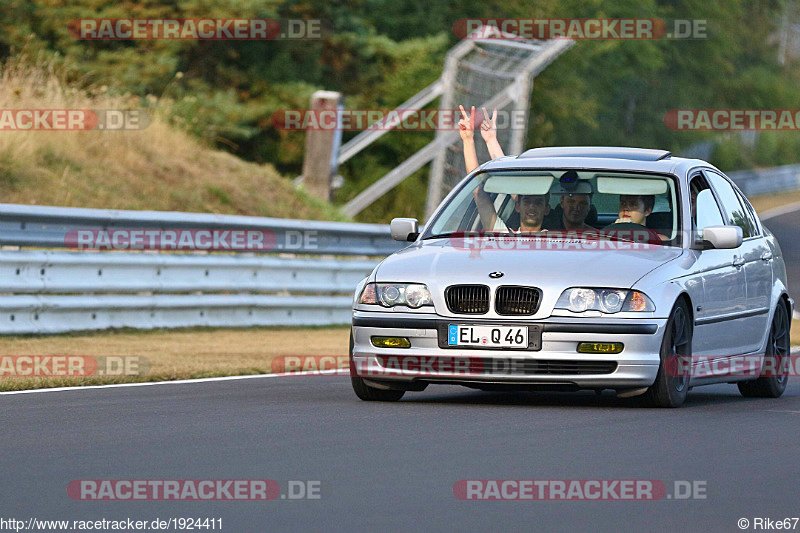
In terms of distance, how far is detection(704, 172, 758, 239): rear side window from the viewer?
1130cm

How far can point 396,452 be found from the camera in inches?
291

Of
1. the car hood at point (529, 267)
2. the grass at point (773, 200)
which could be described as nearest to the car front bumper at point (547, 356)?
the car hood at point (529, 267)

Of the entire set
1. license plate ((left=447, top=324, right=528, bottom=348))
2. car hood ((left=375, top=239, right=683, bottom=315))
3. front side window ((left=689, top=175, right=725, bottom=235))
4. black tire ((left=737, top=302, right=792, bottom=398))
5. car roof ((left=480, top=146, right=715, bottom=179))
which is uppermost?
car roof ((left=480, top=146, right=715, bottom=179))

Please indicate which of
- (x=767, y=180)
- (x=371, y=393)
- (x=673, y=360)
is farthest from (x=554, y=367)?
(x=767, y=180)

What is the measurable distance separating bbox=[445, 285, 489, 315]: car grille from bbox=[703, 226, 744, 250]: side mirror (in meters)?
1.68

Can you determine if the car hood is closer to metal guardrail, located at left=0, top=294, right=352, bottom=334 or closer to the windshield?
the windshield

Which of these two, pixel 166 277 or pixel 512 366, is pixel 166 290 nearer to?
pixel 166 277

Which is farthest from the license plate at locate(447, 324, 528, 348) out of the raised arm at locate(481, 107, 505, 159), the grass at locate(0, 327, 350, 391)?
the raised arm at locate(481, 107, 505, 159)

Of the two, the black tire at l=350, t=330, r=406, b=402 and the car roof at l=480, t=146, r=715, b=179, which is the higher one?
the car roof at l=480, t=146, r=715, b=179

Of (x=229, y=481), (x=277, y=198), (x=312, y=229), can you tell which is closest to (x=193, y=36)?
(x=277, y=198)

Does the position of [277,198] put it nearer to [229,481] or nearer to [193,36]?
[193,36]

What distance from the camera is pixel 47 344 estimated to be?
1397cm

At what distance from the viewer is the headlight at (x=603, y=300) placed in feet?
30.1

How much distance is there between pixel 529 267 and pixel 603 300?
472 millimetres
